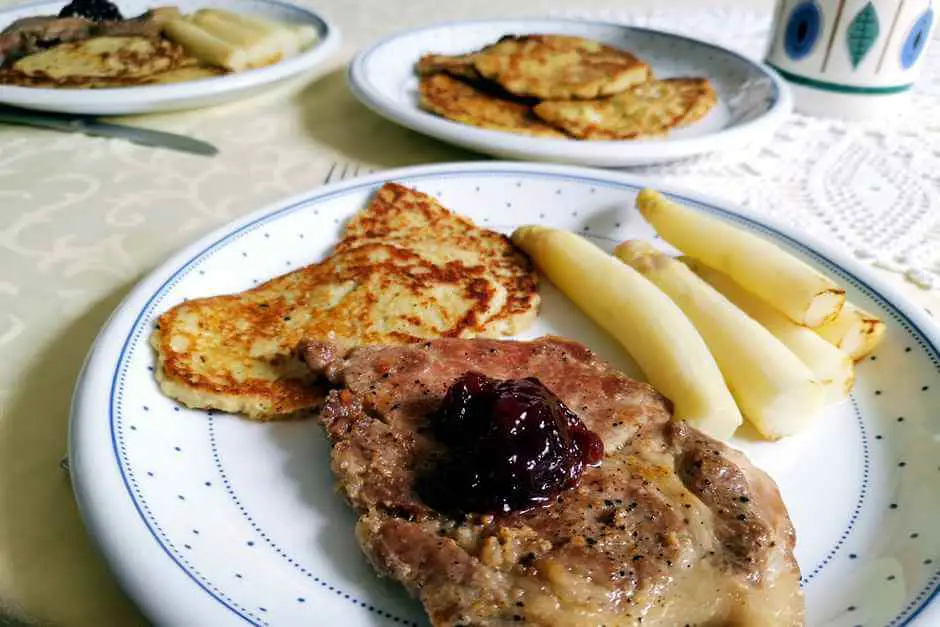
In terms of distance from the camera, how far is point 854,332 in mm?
1651

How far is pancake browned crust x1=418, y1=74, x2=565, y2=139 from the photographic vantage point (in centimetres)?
255

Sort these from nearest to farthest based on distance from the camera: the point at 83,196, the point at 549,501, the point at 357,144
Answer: the point at 549,501
the point at 83,196
the point at 357,144

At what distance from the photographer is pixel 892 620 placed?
108cm

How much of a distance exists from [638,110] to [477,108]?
0.59m

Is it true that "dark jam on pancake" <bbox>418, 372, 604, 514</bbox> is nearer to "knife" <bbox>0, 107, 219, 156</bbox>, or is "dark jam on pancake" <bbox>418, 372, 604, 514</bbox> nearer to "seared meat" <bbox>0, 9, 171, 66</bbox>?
"knife" <bbox>0, 107, 219, 156</bbox>

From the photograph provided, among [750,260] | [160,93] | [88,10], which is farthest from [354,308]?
[88,10]

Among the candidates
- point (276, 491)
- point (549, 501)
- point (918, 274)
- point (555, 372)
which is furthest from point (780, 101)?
point (276, 491)

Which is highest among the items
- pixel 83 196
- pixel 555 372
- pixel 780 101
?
pixel 780 101

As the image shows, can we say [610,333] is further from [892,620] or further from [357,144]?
[357,144]

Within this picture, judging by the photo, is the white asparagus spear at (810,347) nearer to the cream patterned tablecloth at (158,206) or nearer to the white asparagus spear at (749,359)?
the white asparagus spear at (749,359)

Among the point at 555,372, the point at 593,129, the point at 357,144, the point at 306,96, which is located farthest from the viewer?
the point at 306,96

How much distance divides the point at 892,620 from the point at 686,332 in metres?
0.70

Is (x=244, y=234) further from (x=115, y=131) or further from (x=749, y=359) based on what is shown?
(x=749, y=359)

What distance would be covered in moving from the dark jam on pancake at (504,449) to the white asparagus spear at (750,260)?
633 millimetres
